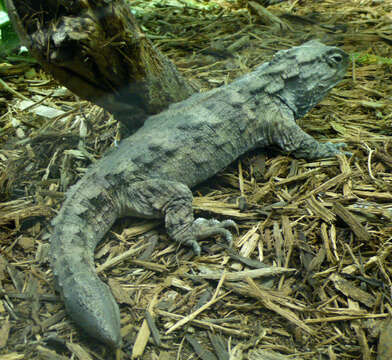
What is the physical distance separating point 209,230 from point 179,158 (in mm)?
761

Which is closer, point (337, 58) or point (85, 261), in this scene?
point (85, 261)

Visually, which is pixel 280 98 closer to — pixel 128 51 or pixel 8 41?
pixel 128 51

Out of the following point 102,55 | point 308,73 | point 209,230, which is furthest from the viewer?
point 308,73

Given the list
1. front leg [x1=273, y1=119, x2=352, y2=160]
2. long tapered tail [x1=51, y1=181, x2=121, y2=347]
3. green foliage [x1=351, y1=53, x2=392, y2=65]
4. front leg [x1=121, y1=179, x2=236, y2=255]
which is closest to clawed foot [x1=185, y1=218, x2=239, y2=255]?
front leg [x1=121, y1=179, x2=236, y2=255]

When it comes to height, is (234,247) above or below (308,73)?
below

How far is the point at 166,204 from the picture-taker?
11.9 ft

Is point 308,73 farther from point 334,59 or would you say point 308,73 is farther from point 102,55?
point 102,55

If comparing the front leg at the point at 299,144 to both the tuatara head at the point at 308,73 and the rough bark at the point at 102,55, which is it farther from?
the rough bark at the point at 102,55

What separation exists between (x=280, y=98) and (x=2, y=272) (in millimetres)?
3124

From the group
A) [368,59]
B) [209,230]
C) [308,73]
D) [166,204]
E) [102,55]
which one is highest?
[102,55]

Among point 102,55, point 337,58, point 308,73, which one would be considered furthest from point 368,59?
point 102,55

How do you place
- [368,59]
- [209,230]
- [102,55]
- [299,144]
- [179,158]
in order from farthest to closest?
[368,59], [299,144], [179,158], [209,230], [102,55]

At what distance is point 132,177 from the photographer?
3.65m

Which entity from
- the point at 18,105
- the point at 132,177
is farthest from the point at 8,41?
the point at 132,177
